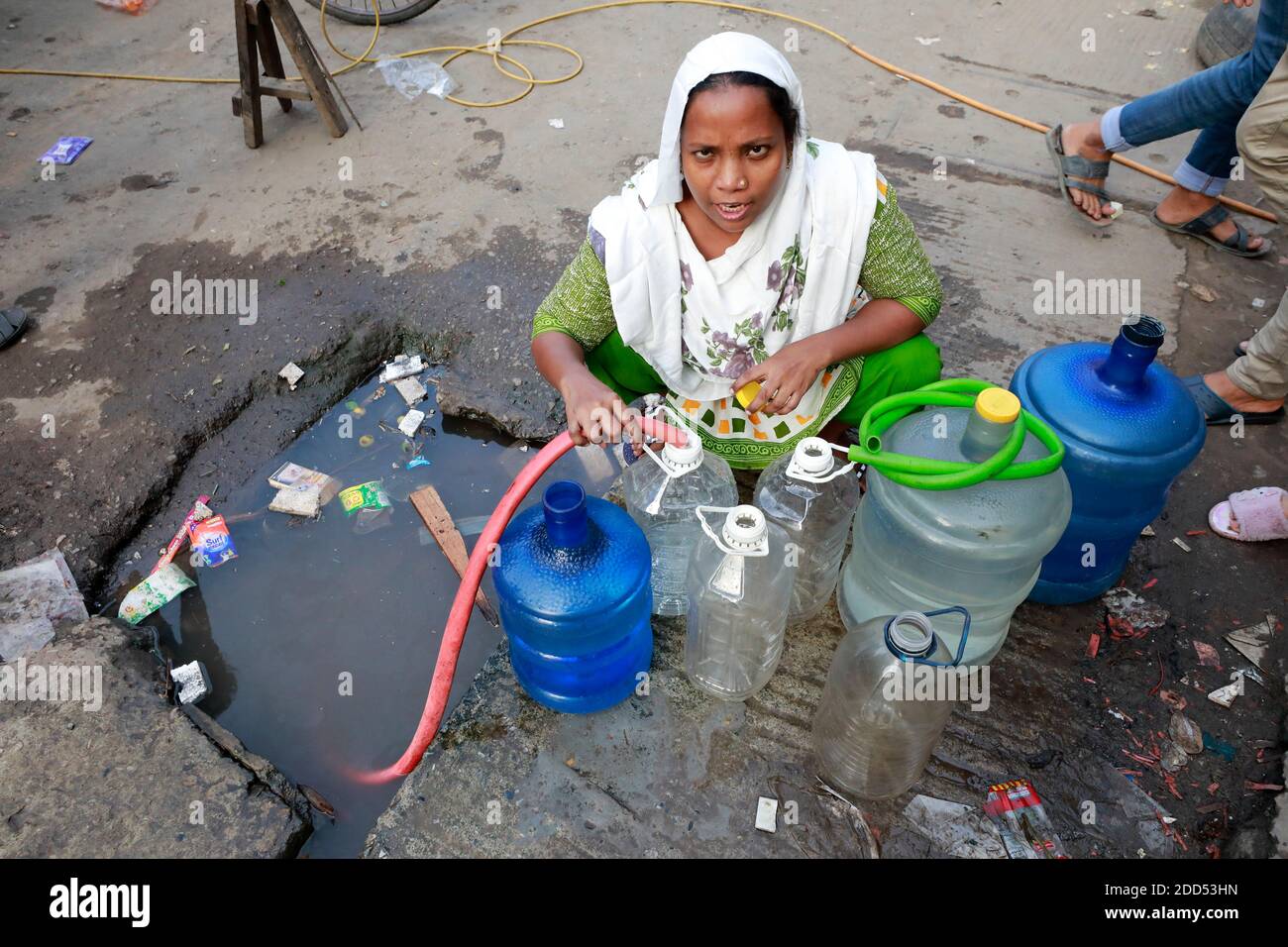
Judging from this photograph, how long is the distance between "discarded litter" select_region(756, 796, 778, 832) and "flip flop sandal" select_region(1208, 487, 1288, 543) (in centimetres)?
185

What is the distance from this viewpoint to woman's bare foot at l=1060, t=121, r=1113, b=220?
386cm

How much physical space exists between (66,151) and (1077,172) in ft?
19.1

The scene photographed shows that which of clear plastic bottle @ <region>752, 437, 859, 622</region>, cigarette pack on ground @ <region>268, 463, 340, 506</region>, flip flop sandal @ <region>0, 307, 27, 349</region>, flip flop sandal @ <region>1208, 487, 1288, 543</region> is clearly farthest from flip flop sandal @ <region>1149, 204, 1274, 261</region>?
flip flop sandal @ <region>0, 307, 27, 349</region>

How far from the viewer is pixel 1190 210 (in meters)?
3.77

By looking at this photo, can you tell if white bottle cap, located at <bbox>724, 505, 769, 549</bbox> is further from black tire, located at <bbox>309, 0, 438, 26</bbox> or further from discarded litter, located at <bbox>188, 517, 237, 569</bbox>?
black tire, located at <bbox>309, 0, 438, 26</bbox>

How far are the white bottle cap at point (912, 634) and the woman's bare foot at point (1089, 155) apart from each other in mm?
3291

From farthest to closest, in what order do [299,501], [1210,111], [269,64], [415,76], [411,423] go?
[415,76] < [269,64] < [1210,111] < [411,423] < [299,501]

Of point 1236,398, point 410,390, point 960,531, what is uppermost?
point 960,531

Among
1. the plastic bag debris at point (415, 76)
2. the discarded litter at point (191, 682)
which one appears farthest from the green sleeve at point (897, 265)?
the plastic bag debris at point (415, 76)

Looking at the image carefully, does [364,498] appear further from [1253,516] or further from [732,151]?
[1253,516]

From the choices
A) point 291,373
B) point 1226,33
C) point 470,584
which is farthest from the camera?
point 1226,33

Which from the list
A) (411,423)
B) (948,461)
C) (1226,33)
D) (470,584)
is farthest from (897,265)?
(1226,33)
